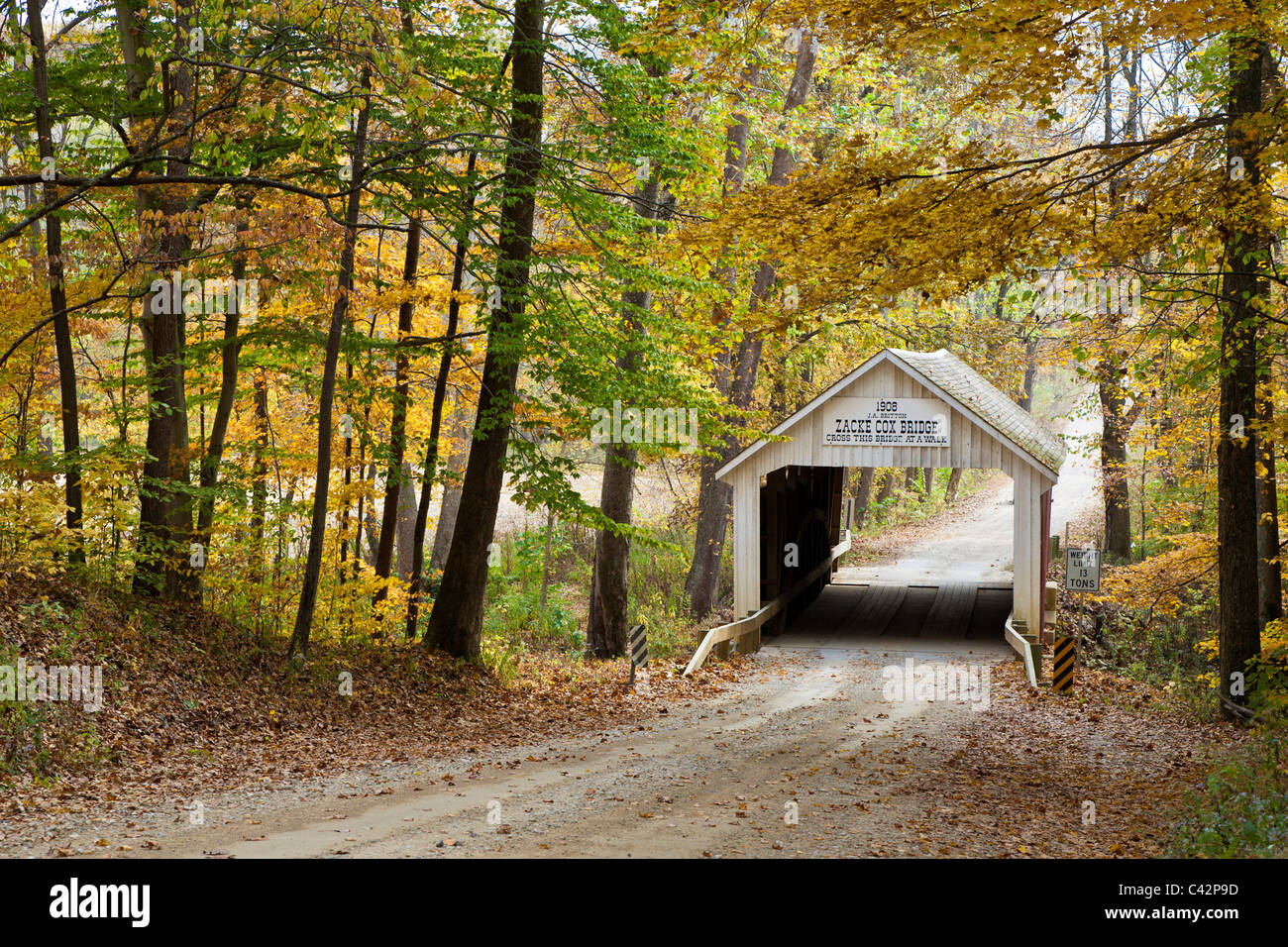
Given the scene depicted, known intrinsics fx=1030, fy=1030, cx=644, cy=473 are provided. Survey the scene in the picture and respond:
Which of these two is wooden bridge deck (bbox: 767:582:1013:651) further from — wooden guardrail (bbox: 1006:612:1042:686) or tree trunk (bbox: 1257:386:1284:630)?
tree trunk (bbox: 1257:386:1284:630)

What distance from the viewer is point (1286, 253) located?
18.2m

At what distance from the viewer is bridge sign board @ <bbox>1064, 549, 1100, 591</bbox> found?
49.7 ft

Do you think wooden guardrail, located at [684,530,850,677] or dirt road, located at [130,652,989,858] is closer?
dirt road, located at [130,652,989,858]

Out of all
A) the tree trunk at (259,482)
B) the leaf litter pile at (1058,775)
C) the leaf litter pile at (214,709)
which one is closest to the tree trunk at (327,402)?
the leaf litter pile at (214,709)

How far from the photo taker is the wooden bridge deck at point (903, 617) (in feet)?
62.1

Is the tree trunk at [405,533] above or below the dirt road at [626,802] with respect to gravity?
above

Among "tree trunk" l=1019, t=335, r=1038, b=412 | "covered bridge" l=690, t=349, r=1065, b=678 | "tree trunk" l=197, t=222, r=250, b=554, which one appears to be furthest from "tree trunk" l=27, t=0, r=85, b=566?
"tree trunk" l=1019, t=335, r=1038, b=412

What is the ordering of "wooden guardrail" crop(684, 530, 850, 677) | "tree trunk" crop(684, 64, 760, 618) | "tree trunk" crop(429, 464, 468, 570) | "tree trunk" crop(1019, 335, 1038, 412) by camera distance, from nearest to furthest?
1. "wooden guardrail" crop(684, 530, 850, 677)
2. "tree trunk" crop(684, 64, 760, 618)
3. "tree trunk" crop(429, 464, 468, 570)
4. "tree trunk" crop(1019, 335, 1038, 412)

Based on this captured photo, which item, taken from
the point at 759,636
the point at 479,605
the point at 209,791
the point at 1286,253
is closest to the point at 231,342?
the point at 479,605

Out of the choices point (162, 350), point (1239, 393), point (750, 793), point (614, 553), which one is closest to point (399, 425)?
point (162, 350)

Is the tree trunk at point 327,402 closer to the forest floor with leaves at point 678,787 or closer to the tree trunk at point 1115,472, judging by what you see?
the forest floor with leaves at point 678,787

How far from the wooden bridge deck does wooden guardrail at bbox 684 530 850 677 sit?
54 cm

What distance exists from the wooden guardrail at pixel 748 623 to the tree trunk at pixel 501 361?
11.4ft
